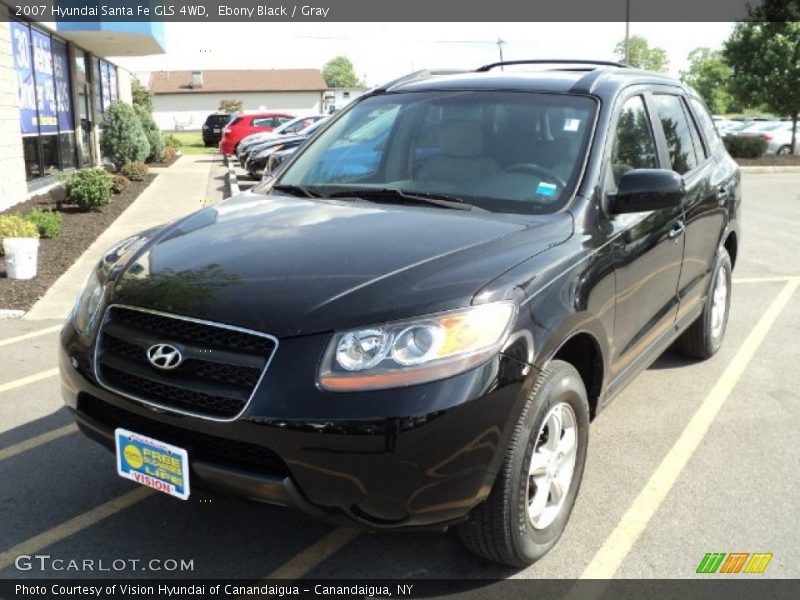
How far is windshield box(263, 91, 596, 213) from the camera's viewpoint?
137 inches

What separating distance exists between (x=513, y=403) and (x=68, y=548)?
1917mm

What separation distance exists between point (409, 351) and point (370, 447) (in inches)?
12.8

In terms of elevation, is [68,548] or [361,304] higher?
[361,304]

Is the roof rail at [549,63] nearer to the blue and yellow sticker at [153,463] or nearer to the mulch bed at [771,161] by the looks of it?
the blue and yellow sticker at [153,463]

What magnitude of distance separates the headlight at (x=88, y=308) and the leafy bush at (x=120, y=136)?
59.0 ft

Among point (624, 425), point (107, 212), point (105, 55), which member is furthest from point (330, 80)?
point (624, 425)

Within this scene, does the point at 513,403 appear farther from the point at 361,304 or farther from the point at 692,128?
the point at 692,128

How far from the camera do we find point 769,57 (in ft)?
83.7

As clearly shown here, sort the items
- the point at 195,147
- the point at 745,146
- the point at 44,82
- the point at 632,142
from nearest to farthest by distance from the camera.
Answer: the point at 632,142 → the point at 44,82 → the point at 745,146 → the point at 195,147

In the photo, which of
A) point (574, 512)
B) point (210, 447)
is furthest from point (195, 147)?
point (210, 447)

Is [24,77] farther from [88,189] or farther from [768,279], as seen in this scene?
[768,279]

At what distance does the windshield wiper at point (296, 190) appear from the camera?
380 cm

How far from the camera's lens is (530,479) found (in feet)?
9.50

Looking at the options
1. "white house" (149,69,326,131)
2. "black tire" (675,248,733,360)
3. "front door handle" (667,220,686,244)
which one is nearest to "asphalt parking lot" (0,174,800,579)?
"black tire" (675,248,733,360)
